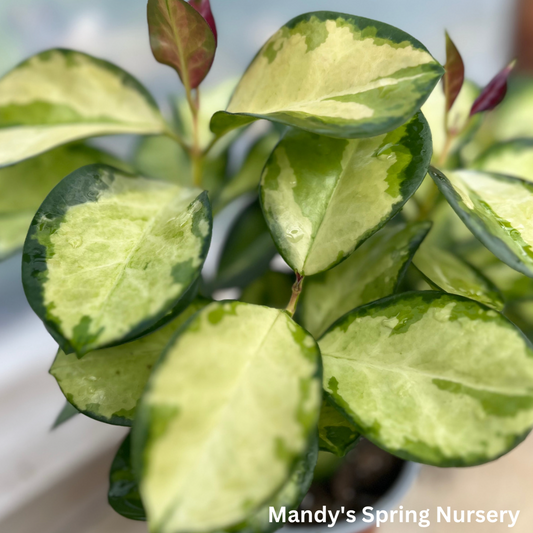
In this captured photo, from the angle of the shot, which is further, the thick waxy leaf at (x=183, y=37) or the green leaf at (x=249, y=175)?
the green leaf at (x=249, y=175)

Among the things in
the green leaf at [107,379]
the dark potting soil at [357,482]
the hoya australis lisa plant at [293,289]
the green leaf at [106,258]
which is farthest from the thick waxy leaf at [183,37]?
the dark potting soil at [357,482]

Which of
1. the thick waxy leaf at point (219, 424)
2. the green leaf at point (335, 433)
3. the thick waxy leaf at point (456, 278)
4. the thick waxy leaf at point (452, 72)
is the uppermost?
the thick waxy leaf at point (452, 72)

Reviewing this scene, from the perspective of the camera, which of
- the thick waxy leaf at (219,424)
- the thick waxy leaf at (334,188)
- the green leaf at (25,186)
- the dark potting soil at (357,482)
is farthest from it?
the dark potting soil at (357,482)

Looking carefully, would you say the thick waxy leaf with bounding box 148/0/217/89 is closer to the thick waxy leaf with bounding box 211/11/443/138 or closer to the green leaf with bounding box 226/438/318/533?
the thick waxy leaf with bounding box 211/11/443/138

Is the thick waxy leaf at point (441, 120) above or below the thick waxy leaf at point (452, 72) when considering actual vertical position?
below

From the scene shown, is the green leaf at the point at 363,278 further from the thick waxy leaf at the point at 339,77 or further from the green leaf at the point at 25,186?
the green leaf at the point at 25,186

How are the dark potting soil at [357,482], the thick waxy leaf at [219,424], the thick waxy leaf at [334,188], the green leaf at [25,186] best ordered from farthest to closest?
the dark potting soil at [357,482]
the green leaf at [25,186]
the thick waxy leaf at [334,188]
the thick waxy leaf at [219,424]

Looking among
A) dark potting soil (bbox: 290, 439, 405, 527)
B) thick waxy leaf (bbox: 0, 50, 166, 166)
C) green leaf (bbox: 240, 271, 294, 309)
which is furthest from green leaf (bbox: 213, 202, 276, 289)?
dark potting soil (bbox: 290, 439, 405, 527)

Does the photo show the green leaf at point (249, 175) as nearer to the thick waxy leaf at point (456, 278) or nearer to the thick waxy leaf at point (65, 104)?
the thick waxy leaf at point (65, 104)
